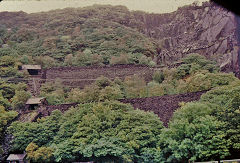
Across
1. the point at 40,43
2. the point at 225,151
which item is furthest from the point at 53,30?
the point at 225,151

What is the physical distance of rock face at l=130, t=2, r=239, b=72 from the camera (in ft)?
30.1

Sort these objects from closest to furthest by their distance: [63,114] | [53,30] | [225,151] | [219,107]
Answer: [225,151] < [219,107] < [63,114] < [53,30]

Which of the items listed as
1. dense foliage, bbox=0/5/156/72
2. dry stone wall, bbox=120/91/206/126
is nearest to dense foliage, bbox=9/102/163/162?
dry stone wall, bbox=120/91/206/126

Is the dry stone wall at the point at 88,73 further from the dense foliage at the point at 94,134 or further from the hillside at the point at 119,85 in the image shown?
the dense foliage at the point at 94,134

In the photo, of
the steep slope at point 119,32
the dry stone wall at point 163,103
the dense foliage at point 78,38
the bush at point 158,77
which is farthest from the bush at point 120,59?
the dry stone wall at point 163,103

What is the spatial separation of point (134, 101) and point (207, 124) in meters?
2.80

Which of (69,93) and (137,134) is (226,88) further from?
(69,93)

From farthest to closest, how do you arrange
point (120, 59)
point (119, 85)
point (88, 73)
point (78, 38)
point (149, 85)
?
point (78, 38) < point (120, 59) < point (88, 73) < point (119, 85) < point (149, 85)

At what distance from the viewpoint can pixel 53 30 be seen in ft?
36.2

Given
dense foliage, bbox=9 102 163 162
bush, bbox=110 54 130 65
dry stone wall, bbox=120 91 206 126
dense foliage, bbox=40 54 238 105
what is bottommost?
dense foliage, bbox=9 102 163 162

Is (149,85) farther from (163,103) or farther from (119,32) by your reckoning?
(119,32)

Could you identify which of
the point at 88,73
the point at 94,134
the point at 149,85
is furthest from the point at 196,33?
the point at 94,134

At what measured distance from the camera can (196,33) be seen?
32.6 feet

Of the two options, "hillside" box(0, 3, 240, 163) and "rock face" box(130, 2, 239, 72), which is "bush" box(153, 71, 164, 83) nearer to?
"hillside" box(0, 3, 240, 163)
